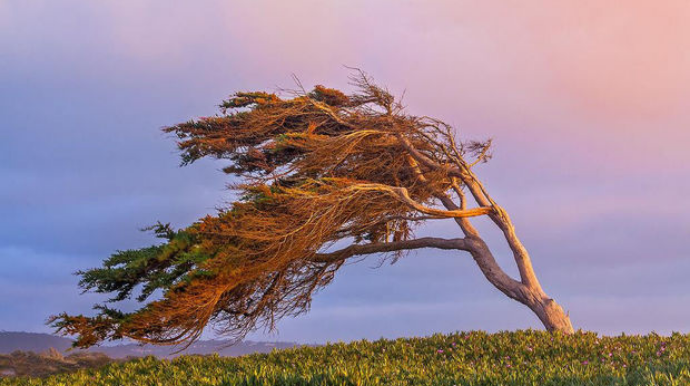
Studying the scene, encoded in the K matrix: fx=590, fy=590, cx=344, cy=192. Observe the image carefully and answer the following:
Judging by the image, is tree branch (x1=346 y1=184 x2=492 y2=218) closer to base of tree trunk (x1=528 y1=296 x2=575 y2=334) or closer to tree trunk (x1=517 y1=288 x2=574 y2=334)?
tree trunk (x1=517 y1=288 x2=574 y2=334)

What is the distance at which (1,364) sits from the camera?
1650 cm

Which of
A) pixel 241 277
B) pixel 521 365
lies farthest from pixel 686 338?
pixel 241 277

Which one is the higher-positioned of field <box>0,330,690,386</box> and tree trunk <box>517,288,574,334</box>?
tree trunk <box>517,288,574,334</box>

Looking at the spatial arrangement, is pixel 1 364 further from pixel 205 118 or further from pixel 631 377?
pixel 631 377

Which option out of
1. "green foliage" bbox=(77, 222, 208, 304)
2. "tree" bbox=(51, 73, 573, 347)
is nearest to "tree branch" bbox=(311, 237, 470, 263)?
"tree" bbox=(51, 73, 573, 347)

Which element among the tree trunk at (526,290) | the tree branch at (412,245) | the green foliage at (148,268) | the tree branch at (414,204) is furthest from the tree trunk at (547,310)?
the green foliage at (148,268)

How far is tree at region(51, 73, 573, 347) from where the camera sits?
41.9ft

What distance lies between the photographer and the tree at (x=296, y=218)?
12773 millimetres

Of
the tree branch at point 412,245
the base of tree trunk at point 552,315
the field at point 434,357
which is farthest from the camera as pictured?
the tree branch at point 412,245

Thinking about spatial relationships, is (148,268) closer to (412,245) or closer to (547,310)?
(412,245)

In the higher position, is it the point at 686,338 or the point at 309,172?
the point at 309,172

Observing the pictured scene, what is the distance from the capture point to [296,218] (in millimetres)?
13914

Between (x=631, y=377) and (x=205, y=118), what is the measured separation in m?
14.0

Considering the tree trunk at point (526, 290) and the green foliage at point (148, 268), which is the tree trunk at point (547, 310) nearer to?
the tree trunk at point (526, 290)
